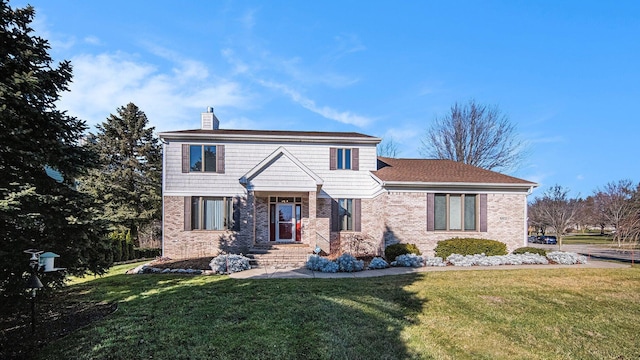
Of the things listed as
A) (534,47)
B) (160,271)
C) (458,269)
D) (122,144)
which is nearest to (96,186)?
(122,144)

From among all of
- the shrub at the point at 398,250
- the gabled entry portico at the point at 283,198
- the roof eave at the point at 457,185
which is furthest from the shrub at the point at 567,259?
the gabled entry portico at the point at 283,198

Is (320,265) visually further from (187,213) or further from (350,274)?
(187,213)

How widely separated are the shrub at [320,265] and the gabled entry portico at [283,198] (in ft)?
10.1

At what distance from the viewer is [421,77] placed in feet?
55.2

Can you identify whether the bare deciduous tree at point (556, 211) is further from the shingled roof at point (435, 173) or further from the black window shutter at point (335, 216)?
the black window shutter at point (335, 216)

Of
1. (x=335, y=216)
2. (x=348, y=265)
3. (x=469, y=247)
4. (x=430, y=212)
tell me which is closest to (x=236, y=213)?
(x=335, y=216)

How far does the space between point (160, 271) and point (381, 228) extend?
9.21 meters

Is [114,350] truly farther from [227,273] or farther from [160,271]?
[160,271]

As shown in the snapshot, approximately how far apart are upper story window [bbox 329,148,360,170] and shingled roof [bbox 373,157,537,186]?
3.91ft

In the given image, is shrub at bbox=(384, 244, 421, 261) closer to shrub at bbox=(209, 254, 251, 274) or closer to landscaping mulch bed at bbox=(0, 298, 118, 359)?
shrub at bbox=(209, 254, 251, 274)

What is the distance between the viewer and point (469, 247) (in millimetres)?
13477

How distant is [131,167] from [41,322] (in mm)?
18858

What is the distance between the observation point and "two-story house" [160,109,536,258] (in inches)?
564

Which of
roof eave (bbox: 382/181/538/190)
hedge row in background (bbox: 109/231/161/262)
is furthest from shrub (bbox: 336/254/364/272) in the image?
hedge row in background (bbox: 109/231/161/262)
